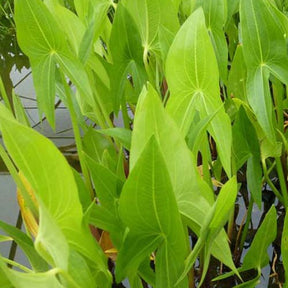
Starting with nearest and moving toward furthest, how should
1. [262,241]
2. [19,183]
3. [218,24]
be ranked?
1. [19,183]
2. [262,241]
3. [218,24]

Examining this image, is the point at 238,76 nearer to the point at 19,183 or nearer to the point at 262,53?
the point at 262,53

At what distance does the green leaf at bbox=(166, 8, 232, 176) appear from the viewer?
1.73 feet

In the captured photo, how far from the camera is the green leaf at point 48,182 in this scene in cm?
35

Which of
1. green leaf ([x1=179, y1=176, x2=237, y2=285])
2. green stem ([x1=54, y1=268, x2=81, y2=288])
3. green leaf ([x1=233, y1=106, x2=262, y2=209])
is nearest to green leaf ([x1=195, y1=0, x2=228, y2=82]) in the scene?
green leaf ([x1=233, y1=106, x2=262, y2=209])

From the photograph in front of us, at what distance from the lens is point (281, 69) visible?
2.14 ft

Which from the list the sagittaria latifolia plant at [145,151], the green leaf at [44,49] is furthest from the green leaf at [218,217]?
the green leaf at [44,49]

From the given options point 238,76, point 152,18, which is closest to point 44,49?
point 152,18

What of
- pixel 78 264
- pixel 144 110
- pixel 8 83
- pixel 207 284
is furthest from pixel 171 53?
pixel 8 83

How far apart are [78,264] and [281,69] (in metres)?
0.36

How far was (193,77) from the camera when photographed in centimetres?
55

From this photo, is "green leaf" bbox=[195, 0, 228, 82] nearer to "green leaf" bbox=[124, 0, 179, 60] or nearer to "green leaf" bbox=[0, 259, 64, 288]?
"green leaf" bbox=[124, 0, 179, 60]

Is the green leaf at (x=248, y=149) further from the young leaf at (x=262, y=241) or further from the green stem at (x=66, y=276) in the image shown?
the green stem at (x=66, y=276)

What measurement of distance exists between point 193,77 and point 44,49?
0.20m

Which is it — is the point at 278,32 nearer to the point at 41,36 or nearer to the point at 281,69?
the point at 281,69
